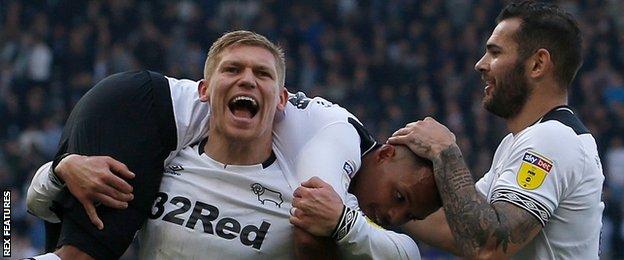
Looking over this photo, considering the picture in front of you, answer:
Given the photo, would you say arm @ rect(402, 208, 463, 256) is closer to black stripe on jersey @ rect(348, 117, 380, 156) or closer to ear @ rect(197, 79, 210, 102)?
black stripe on jersey @ rect(348, 117, 380, 156)

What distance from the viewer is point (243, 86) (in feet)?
16.8

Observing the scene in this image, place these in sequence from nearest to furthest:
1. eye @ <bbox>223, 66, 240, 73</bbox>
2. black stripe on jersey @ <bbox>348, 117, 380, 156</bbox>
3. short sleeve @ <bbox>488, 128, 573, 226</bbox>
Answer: short sleeve @ <bbox>488, 128, 573, 226</bbox>
eye @ <bbox>223, 66, 240, 73</bbox>
black stripe on jersey @ <bbox>348, 117, 380, 156</bbox>

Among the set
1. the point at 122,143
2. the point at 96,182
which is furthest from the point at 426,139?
the point at 96,182

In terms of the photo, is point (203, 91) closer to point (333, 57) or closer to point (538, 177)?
point (538, 177)

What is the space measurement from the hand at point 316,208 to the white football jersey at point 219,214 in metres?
0.23

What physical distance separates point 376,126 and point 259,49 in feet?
31.4

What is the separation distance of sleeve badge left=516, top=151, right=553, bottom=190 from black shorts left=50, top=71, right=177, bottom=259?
1453 millimetres

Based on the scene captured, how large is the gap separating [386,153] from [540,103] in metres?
0.68

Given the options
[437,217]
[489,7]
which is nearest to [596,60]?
[489,7]

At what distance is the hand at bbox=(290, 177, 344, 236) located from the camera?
4.84m

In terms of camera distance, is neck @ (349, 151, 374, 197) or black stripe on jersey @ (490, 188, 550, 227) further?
neck @ (349, 151, 374, 197)

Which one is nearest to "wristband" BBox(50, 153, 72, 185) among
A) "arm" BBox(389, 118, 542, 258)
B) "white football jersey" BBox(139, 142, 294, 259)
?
"white football jersey" BBox(139, 142, 294, 259)

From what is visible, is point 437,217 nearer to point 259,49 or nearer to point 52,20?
point 259,49

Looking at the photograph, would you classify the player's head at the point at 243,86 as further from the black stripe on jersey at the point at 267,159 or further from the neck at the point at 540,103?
the neck at the point at 540,103
